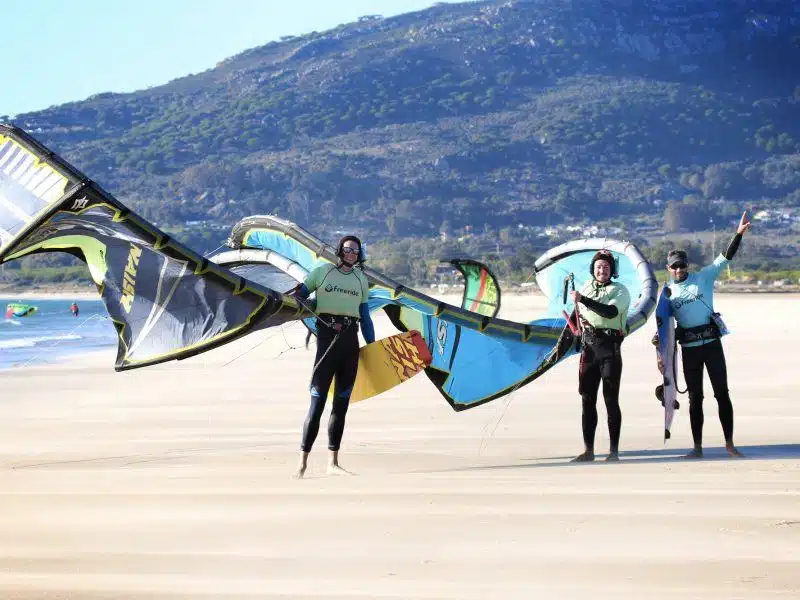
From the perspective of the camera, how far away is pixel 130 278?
30.5ft

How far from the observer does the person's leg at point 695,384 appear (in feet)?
31.1

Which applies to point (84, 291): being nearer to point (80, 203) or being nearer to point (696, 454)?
point (80, 203)

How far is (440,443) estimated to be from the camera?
36.4 feet

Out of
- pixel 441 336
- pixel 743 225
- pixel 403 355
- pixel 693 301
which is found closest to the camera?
pixel 693 301

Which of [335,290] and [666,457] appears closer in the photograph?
[335,290]

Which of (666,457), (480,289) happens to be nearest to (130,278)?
(666,457)

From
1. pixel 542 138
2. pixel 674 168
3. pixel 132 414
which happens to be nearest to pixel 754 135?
pixel 674 168

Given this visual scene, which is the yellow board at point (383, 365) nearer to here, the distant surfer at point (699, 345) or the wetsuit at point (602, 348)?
the wetsuit at point (602, 348)

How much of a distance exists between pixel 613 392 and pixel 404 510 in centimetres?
243

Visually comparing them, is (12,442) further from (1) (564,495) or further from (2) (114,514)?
(1) (564,495)

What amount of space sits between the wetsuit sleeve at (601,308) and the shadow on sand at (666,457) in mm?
993

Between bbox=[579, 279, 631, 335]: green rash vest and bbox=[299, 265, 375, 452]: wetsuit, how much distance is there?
1.57 metres

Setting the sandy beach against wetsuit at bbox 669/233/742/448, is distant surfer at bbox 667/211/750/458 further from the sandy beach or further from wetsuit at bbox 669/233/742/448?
the sandy beach

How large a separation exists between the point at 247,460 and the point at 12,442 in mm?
3004
